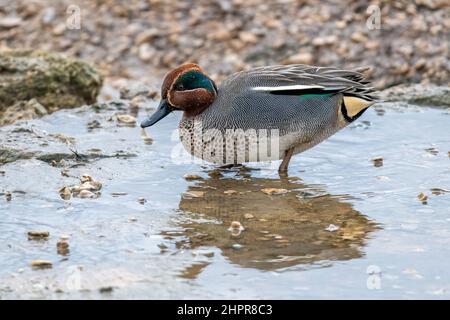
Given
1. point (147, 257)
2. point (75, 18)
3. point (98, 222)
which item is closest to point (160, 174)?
point (98, 222)

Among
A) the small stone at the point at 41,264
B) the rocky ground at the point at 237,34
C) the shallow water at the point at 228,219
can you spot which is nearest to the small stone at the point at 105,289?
the shallow water at the point at 228,219

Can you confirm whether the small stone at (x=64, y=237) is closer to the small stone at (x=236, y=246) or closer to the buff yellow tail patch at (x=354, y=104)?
the small stone at (x=236, y=246)

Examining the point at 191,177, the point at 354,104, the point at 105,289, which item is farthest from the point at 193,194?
the point at 105,289

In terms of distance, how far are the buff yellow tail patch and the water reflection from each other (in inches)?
26.0

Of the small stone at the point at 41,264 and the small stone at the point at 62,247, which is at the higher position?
the small stone at the point at 62,247

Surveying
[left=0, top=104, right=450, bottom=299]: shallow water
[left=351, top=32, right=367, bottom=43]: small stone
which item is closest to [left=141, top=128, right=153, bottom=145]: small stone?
[left=0, top=104, right=450, bottom=299]: shallow water

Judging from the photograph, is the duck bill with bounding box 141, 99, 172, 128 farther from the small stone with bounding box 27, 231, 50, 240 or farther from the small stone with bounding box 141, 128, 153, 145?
the small stone with bounding box 27, 231, 50, 240

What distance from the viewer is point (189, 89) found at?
608cm

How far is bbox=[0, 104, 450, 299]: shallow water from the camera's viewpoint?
4.05 meters

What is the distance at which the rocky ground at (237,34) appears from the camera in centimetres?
980

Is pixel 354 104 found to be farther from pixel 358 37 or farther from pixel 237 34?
pixel 237 34
